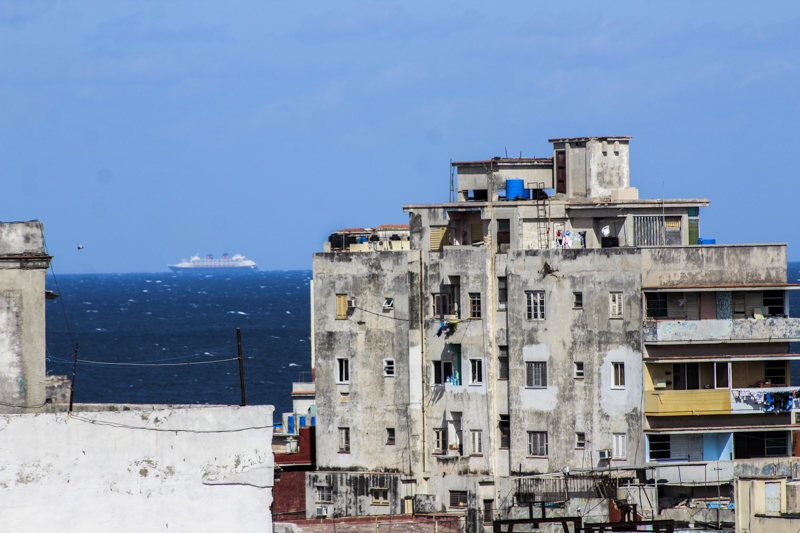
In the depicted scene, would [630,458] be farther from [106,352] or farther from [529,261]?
[106,352]

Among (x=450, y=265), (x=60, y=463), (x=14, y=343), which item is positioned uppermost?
(x=450, y=265)

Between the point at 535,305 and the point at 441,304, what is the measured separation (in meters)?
5.18

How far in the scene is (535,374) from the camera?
61219 mm

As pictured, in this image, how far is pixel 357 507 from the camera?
62750mm

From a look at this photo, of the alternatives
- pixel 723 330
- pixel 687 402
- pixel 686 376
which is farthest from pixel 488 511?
pixel 723 330

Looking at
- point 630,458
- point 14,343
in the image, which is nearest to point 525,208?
point 630,458

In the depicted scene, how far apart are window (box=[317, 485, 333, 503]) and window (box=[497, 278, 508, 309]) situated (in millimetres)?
12933

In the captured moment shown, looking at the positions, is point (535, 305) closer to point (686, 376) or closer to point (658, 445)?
point (686, 376)

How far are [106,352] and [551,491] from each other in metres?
127

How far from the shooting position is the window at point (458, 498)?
61.6 metres

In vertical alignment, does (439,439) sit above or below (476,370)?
below

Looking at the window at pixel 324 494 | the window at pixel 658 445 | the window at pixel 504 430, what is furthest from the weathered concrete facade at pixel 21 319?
the window at pixel 658 445

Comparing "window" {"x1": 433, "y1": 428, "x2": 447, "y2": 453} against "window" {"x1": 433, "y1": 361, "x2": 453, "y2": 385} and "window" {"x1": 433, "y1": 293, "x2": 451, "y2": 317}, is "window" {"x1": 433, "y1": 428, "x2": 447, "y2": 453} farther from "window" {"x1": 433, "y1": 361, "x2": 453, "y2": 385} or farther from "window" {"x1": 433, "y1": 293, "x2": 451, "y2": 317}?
"window" {"x1": 433, "y1": 293, "x2": 451, "y2": 317}

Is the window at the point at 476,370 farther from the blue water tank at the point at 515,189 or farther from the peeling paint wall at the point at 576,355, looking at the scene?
the blue water tank at the point at 515,189
